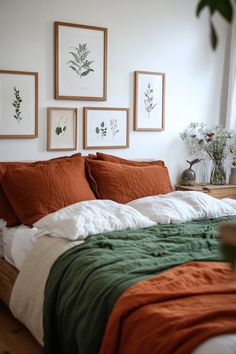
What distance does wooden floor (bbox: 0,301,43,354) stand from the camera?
2.69m

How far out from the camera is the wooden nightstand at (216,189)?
13.7 feet

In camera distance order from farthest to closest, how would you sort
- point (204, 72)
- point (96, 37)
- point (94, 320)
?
point (204, 72)
point (96, 37)
point (94, 320)

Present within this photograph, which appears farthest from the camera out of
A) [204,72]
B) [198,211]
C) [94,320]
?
[204,72]

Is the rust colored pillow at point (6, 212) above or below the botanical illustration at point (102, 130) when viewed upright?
below

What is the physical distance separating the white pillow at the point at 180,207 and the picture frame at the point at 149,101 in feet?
3.12

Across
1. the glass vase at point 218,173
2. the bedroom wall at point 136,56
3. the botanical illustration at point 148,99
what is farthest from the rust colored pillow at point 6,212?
the glass vase at point 218,173

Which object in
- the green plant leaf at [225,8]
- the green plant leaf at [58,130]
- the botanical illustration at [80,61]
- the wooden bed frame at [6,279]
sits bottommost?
the wooden bed frame at [6,279]

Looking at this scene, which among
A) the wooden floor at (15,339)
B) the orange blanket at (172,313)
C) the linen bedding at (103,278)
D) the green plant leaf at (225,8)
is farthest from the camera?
the wooden floor at (15,339)

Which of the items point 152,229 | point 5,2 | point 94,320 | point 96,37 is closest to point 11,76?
point 5,2

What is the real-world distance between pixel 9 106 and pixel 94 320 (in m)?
1.99

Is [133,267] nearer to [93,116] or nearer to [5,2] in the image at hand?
[93,116]

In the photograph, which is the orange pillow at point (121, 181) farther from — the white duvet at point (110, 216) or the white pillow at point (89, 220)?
the white pillow at point (89, 220)

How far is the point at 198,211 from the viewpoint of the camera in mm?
3266

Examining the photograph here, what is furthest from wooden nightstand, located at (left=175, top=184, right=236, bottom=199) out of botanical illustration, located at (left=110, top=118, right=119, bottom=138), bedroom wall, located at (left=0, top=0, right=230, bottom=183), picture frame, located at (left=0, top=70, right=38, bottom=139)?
picture frame, located at (left=0, top=70, right=38, bottom=139)
